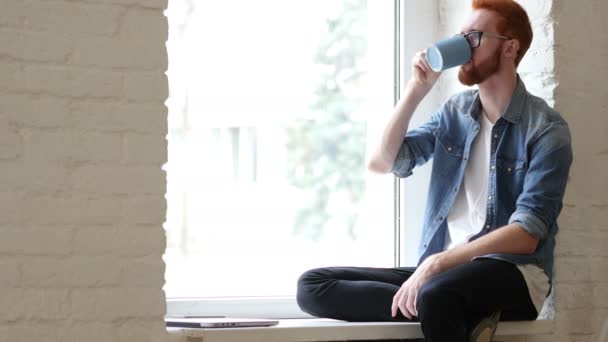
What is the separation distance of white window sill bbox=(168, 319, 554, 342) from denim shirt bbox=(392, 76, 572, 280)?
31cm

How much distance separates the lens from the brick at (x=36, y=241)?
208 centimetres

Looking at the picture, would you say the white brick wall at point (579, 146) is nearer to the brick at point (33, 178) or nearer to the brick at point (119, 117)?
the brick at point (119, 117)

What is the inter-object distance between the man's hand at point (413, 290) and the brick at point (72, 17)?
95 cm

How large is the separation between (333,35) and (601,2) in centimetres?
82

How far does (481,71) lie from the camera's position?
8.34ft

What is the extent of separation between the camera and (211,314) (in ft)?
8.90

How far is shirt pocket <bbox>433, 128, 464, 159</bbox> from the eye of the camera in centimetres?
265

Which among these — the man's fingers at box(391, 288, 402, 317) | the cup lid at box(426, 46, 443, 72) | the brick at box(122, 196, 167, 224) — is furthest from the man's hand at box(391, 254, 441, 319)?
the brick at box(122, 196, 167, 224)

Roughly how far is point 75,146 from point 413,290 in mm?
886

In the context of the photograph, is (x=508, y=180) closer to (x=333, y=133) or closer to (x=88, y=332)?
(x=333, y=133)

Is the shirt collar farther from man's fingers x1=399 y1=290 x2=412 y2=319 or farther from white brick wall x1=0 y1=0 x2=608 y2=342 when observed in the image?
white brick wall x1=0 y1=0 x2=608 y2=342

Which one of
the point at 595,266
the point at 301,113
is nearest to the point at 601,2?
the point at 595,266

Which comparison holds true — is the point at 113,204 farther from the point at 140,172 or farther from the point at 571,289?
the point at 571,289

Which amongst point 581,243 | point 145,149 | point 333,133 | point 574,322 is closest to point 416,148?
point 333,133
